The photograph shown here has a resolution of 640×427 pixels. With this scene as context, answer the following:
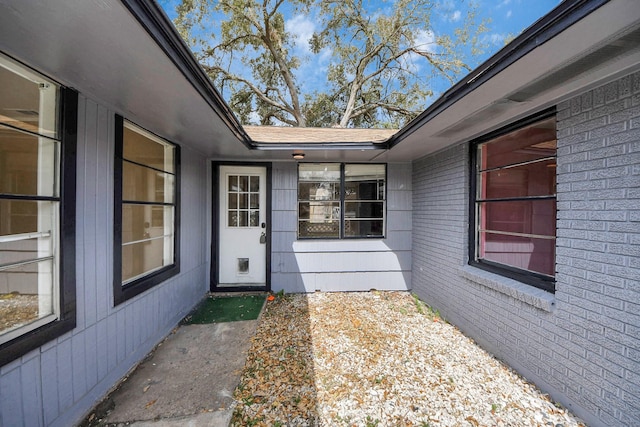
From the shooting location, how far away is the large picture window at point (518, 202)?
2.37m

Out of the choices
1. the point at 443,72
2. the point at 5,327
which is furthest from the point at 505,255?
the point at 443,72

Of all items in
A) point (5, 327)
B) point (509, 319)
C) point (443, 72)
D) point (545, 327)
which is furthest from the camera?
point (443, 72)

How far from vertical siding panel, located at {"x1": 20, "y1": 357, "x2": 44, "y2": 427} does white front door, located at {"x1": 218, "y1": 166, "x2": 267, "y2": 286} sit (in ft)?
9.07

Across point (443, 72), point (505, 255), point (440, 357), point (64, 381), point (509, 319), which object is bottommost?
point (440, 357)

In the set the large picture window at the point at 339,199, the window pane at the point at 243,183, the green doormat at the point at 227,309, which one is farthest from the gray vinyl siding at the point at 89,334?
the large picture window at the point at 339,199

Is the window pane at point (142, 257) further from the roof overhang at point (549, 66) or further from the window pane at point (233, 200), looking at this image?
the roof overhang at point (549, 66)

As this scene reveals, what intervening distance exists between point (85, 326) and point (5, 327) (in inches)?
18.1

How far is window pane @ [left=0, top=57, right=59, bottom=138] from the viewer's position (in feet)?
4.96

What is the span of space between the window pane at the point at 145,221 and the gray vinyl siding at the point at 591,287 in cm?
367

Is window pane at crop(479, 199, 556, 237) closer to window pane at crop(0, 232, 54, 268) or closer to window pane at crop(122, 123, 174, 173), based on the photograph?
window pane at crop(122, 123, 174, 173)

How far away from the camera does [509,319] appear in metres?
2.45

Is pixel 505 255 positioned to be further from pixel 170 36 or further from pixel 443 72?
pixel 443 72

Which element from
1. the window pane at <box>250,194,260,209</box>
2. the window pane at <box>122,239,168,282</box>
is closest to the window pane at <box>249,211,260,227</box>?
the window pane at <box>250,194,260,209</box>

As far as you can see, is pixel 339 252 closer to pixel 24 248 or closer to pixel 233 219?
pixel 233 219
